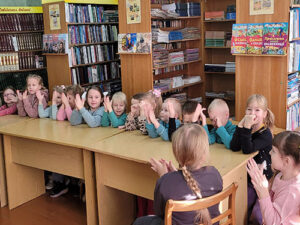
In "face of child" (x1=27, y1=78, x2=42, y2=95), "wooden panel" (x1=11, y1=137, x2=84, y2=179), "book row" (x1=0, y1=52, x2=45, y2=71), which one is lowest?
"wooden panel" (x1=11, y1=137, x2=84, y2=179)

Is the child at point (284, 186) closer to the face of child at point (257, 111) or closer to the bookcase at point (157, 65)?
the face of child at point (257, 111)

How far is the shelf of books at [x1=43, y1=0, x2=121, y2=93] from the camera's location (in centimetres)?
561

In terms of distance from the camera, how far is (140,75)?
5.03 m

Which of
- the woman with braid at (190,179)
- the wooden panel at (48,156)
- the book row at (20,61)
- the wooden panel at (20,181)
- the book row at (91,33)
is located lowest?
the wooden panel at (20,181)

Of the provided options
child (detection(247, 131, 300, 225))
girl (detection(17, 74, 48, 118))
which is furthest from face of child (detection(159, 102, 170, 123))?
girl (detection(17, 74, 48, 118))

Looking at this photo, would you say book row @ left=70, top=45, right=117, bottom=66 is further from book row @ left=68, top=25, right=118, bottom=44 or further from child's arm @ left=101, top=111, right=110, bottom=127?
child's arm @ left=101, top=111, right=110, bottom=127

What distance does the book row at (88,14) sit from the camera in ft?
18.6

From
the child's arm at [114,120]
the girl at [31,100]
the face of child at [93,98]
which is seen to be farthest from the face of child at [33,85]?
the child's arm at [114,120]

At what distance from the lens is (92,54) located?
6238mm

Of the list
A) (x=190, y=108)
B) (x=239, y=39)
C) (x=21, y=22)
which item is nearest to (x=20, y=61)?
(x=21, y=22)

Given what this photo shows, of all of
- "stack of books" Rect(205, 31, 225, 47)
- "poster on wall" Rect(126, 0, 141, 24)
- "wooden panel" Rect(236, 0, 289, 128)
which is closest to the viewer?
"wooden panel" Rect(236, 0, 289, 128)

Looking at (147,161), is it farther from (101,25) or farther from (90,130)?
(101,25)

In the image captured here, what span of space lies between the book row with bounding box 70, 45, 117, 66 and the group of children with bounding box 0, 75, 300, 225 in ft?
5.60

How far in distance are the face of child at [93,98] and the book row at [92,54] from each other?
7.62 feet
